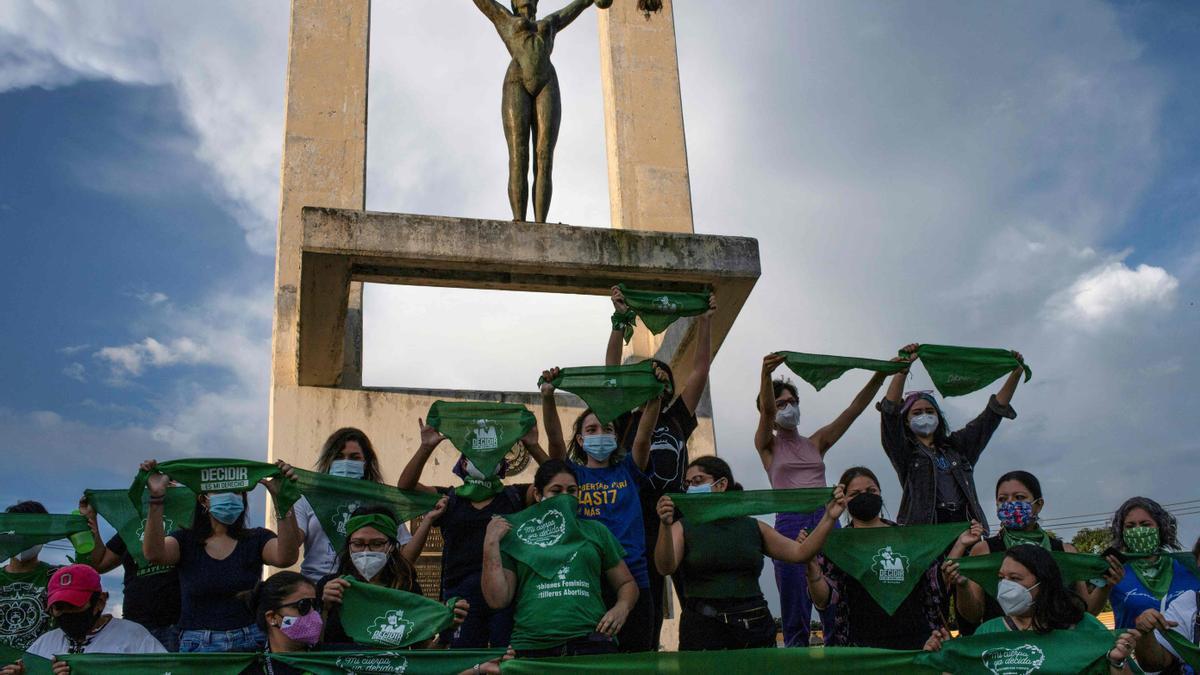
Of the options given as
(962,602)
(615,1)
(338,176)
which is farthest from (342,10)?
(962,602)

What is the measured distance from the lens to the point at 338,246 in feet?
30.4

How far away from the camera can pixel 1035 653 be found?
5.68 meters

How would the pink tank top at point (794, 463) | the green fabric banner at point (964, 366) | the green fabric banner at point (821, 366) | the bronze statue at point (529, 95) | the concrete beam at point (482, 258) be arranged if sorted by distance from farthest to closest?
1. the bronze statue at point (529, 95)
2. the concrete beam at point (482, 258)
3. the green fabric banner at point (964, 366)
4. the green fabric banner at point (821, 366)
5. the pink tank top at point (794, 463)

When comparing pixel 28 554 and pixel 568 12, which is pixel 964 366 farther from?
pixel 28 554

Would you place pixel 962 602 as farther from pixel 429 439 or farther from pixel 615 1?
pixel 615 1

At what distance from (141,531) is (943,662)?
4.52 meters

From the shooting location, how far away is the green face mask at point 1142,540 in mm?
6469

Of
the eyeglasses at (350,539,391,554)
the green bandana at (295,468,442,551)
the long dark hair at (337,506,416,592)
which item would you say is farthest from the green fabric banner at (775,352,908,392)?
the eyeglasses at (350,539,391,554)

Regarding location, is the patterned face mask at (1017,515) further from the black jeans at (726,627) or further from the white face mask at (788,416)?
the black jeans at (726,627)

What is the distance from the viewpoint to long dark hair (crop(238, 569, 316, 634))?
5.71m

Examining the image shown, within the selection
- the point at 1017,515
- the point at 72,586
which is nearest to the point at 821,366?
the point at 1017,515

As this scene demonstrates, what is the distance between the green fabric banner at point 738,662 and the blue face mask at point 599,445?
1.33 meters

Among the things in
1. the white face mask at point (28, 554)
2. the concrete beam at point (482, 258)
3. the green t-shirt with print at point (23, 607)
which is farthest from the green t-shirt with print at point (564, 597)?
the concrete beam at point (482, 258)

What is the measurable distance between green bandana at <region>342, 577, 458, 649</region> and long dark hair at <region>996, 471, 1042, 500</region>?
3.35 metres
